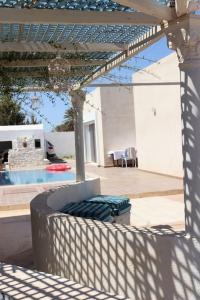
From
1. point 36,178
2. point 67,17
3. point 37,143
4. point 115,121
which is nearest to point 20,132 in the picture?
point 37,143

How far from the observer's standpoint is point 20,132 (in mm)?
30969

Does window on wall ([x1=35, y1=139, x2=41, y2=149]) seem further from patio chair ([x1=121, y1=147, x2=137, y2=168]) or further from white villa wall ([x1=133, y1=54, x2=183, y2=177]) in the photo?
white villa wall ([x1=133, y1=54, x2=183, y2=177])

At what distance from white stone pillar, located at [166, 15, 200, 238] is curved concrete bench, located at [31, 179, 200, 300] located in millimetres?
305

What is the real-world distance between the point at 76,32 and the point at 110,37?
681mm

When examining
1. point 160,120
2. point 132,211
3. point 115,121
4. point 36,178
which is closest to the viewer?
point 132,211

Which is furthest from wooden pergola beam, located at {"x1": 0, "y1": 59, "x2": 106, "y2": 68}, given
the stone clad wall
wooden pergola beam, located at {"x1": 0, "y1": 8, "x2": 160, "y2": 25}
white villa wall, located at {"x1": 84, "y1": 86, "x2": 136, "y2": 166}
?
the stone clad wall

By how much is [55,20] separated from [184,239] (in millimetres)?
2522

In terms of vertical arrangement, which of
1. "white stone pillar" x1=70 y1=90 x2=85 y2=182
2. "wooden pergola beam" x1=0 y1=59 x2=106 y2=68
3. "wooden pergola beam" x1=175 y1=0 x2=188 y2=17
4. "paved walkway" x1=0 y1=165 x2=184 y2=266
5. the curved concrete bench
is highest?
"wooden pergola beam" x1=0 y1=59 x2=106 y2=68

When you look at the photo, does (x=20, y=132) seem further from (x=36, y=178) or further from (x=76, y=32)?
(x=76, y=32)

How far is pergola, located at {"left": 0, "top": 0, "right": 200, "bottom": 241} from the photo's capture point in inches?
141

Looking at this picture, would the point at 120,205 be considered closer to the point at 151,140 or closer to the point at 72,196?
the point at 72,196

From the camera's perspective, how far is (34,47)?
649 cm

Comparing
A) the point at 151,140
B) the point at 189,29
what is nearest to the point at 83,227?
the point at 189,29

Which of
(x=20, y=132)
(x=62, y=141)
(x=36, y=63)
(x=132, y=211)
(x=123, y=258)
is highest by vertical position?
(x=36, y=63)
